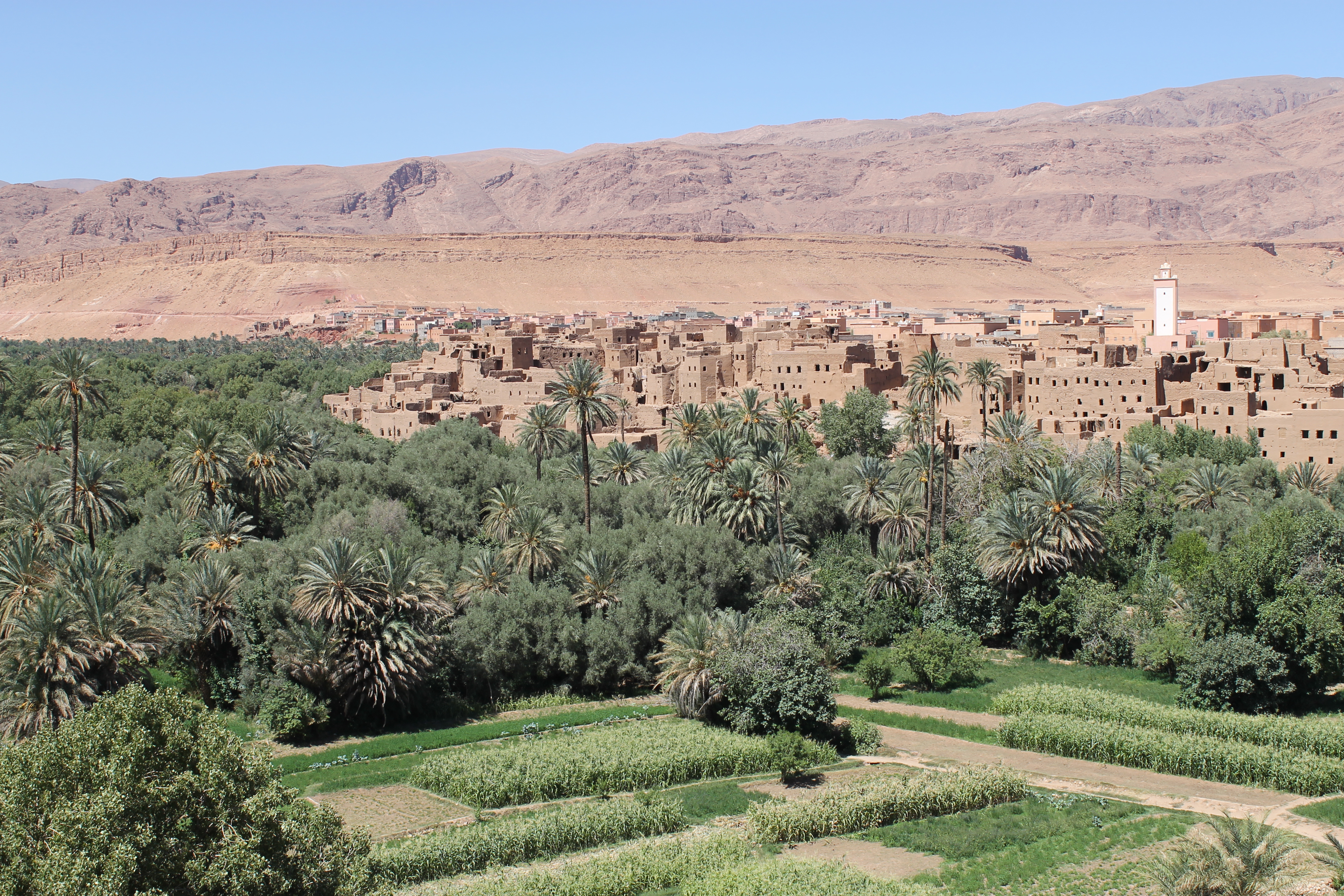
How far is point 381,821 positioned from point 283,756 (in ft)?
19.4

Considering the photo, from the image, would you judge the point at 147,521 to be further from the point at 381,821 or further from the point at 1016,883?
the point at 1016,883

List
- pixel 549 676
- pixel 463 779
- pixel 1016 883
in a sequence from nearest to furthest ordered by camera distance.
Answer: pixel 1016 883 → pixel 463 779 → pixel 549 676

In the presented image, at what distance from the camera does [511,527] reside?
39.4 m

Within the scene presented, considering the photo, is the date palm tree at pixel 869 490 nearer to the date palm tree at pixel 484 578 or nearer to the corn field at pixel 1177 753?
the date palm tree at pixel 484 578

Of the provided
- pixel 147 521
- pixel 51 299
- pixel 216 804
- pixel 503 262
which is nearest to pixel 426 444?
pixel 147 521

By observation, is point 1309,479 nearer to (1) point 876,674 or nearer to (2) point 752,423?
(2) point 752,423

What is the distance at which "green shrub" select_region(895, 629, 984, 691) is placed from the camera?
34.8 meters

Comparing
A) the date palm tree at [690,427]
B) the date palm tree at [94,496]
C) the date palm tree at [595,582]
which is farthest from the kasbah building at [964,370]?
the date palm tree at [94,496]

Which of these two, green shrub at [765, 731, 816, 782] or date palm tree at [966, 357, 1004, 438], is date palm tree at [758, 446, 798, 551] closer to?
date palm tree at [966, 357, 1004, 438]

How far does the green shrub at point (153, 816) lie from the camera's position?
16.3m

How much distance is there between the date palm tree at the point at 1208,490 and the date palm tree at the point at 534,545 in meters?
22.1

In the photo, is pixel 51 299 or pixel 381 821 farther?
pixel 51 299

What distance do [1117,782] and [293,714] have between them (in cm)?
1950

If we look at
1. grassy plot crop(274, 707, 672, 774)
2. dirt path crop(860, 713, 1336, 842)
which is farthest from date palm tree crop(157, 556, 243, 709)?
dirt path crop(860, 713, 1336, 842)
